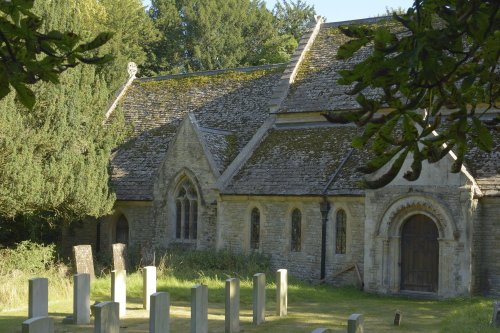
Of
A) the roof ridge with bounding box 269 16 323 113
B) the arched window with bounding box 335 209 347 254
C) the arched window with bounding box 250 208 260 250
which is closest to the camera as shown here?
the arched window with bounding box 335 209 347 254

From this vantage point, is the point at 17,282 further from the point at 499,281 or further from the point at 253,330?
the point at 499,281

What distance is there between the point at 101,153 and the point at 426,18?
25005mm

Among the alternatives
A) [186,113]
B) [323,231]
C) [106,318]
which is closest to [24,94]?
[106,318]

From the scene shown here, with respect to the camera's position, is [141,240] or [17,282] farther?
[141,240]

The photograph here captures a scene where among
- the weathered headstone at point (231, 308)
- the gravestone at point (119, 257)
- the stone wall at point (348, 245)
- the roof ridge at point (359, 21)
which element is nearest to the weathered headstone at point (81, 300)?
the weathered headstone at point (231, 308)

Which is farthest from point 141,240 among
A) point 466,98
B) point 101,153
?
point 466,98

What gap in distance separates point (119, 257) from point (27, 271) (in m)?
3.03

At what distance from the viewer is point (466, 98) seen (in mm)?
5652

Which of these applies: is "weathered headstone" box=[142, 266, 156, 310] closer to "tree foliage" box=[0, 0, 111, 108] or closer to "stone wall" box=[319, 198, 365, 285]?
"stone wall" box=[319, 198, 365, 285]

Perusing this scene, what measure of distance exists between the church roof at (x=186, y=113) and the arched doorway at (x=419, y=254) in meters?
7.85

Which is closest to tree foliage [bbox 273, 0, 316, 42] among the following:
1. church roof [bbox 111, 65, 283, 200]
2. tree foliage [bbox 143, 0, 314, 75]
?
tree foliage [bbox 143, 0, 314, 75]

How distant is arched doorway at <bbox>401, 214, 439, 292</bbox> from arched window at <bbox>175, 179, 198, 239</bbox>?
29.4 feet

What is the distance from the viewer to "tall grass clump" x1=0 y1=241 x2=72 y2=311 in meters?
20.2

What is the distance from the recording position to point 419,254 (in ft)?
76.5
